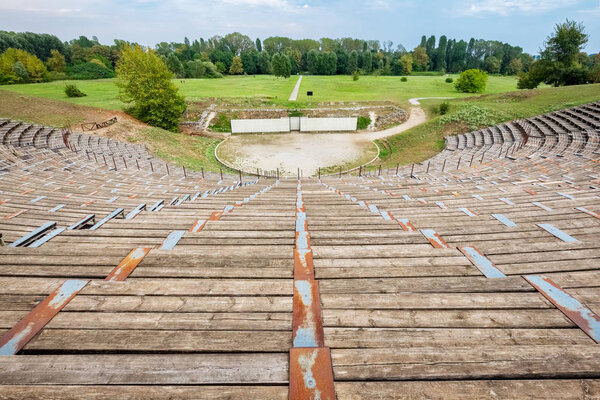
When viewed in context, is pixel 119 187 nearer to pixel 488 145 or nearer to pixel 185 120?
pixel 488 145

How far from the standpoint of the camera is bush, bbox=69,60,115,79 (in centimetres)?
8028

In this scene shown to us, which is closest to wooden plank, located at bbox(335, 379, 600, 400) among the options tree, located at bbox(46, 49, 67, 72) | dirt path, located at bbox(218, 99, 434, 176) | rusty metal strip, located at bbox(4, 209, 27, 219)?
rusty metal strip, located at bbox(4, 209, 27, 219)

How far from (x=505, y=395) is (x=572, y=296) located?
167cm

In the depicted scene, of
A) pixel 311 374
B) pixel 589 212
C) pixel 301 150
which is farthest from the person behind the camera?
pixel 301 150

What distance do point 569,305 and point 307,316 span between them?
2.35m

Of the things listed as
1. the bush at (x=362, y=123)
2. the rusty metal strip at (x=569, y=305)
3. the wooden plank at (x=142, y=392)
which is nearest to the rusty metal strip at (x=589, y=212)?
the rusty metal strip at (x=569, y=305)

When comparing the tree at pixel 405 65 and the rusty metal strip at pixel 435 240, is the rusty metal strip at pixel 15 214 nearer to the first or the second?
the rusty metal strip at pixel 435 240

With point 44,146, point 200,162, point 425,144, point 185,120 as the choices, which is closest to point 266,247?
point 44,146

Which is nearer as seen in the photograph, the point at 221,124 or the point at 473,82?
the point at 221,124

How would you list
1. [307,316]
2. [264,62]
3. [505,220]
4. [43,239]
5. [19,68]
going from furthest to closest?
[264,62]
[19,68]
[505,220]
[43,239]
[307,316]

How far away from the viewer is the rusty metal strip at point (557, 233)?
3.88 metres

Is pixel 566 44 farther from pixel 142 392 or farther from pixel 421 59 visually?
pixel 421 59

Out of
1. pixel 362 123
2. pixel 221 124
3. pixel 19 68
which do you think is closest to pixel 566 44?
pixel 362 123

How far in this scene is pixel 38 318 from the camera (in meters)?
2.24
